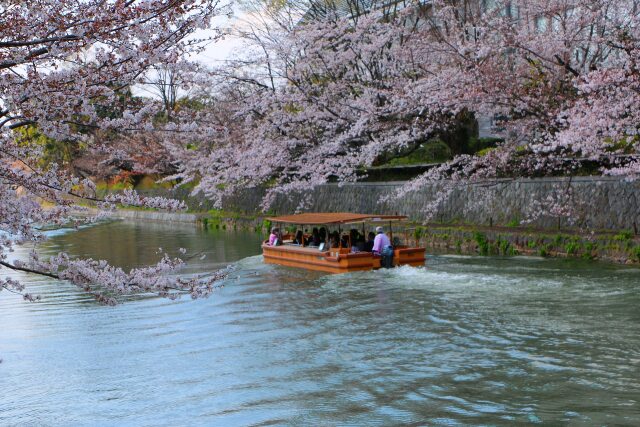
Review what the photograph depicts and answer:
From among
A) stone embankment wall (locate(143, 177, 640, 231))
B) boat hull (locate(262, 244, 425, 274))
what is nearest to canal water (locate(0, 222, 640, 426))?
boat hull (locate(262, 244, 425, 274))

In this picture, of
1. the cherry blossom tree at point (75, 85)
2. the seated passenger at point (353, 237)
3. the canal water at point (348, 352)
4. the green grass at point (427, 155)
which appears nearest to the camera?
the cherry blossom tree at point (75, 85)

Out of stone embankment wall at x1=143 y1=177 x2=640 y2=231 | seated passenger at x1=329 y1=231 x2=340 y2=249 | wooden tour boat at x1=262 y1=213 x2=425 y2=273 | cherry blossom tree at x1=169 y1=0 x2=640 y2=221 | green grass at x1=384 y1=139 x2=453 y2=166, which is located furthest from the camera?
green grass at x1=384 y1=139 x2=453 y2=166

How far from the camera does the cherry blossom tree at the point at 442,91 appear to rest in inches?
648

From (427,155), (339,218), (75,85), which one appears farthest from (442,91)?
(75,85)

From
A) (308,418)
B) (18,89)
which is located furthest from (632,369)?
(18,89)

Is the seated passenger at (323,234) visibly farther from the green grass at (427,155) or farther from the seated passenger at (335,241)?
the green grass at (427,155)

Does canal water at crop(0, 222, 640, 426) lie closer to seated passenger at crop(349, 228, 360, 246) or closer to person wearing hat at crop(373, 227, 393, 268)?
person wearing hat at crop(373, 227, 393, 268)

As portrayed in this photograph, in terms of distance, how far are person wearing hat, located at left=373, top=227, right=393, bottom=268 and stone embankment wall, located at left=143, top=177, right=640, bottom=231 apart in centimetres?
417

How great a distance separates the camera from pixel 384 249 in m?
18.2

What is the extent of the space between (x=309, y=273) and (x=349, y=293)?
12.2 feet

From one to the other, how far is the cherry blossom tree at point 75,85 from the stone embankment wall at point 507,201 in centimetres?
1422

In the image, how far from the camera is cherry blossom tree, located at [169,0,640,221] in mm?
16453

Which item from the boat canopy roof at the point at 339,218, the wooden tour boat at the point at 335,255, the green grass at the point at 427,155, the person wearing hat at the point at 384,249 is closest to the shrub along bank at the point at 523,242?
the boat canopy roof at the point at 339,218

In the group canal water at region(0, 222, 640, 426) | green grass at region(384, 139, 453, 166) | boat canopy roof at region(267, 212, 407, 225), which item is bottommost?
canal water at region(0, 222, 640, 426)
